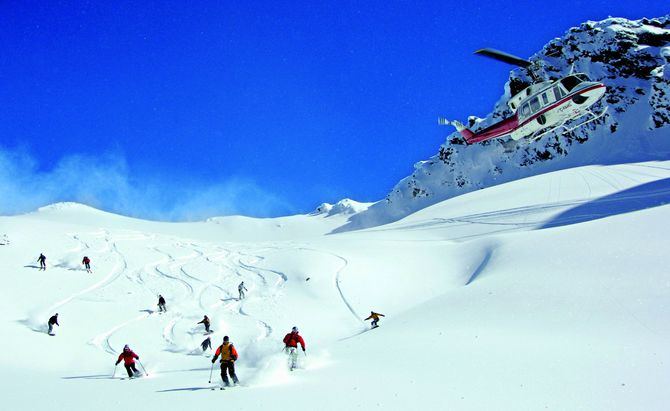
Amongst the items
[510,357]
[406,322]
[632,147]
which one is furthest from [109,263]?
[632,147]

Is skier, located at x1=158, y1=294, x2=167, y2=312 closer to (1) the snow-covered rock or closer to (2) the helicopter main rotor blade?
(2) the helicopter main rotor blade

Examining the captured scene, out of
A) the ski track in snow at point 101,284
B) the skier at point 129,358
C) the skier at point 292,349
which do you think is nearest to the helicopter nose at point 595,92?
the skier at point 292,349

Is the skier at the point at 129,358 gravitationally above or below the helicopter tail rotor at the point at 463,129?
below

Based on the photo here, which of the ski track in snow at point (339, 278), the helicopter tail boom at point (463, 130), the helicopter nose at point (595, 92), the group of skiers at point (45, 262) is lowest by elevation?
the ski track in snow at point (339, 278)

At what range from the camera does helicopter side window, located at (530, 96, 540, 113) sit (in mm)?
24297

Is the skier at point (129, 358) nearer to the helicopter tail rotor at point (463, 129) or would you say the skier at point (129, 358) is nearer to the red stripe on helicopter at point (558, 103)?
the red stripe on helicopter at point (558, 103)

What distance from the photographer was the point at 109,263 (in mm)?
39625

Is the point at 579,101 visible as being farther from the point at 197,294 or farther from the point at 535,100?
the point at 197,294

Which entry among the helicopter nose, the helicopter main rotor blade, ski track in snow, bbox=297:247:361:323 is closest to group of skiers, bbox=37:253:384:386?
ski track in snow, bbox=297:247:361:323

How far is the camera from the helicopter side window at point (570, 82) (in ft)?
75.8

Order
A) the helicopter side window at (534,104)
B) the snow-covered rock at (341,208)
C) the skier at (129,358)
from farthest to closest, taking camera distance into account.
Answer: the snow-covered rock at (341,208) → the helicopter side window at (534,104) → the skier at (129,358)

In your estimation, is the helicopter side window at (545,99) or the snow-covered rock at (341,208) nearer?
the helicopter side window at (545,99)

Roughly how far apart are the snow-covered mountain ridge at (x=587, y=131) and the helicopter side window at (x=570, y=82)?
90204 millimetres

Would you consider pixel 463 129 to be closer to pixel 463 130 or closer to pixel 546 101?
pixel 463 130
